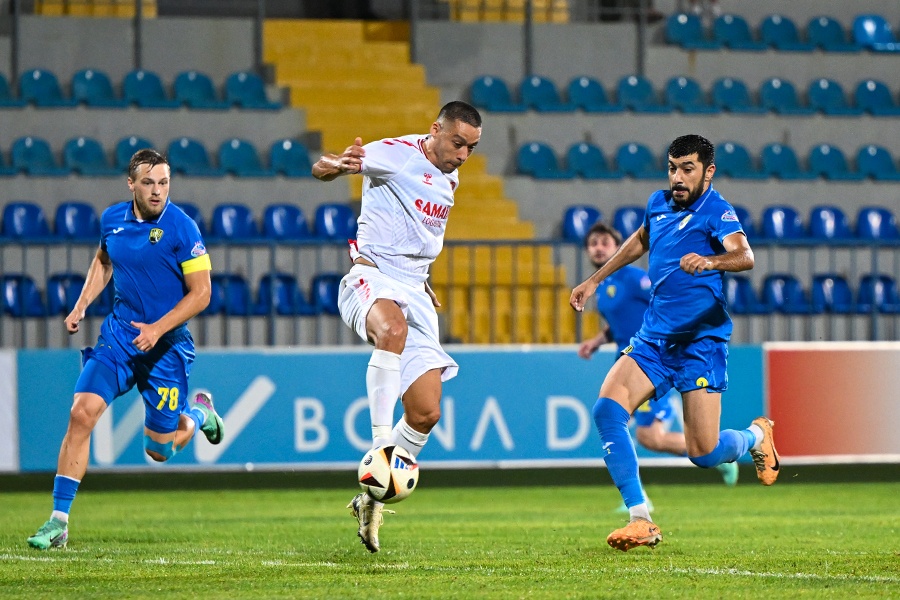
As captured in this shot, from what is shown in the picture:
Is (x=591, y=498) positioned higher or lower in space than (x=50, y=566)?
lower

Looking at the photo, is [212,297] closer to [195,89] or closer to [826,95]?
[195,89]

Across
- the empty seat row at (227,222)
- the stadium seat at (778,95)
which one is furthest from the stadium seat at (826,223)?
the empty seat row at (227,222)

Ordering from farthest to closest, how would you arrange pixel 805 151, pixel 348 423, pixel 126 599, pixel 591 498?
pixel 805 151, pixel 348 423, pixel 591 498, pixel 126 599

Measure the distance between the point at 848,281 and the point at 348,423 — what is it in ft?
24.5

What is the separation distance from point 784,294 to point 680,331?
32.3ft

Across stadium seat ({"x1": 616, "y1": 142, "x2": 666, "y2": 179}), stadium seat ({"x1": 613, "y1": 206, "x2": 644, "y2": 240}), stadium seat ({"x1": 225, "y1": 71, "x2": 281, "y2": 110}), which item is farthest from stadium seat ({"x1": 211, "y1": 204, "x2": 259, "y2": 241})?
stadium seat ({"x1": 616, "y1": 142, "x2": 666, "y2": 179})

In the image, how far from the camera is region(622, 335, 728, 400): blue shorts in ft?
24.3

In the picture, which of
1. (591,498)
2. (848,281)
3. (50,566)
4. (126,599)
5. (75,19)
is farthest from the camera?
(75,19)

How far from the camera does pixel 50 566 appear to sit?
665cm

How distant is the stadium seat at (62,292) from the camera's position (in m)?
14.0

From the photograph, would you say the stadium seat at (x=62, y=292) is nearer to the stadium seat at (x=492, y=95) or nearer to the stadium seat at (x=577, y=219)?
the stadium seat at (x=577, y=219)

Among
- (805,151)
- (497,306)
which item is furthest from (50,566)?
(805,151)

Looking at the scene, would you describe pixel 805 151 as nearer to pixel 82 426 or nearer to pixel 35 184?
pixel 35 184

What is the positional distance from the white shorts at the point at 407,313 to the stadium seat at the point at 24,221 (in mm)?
9577
